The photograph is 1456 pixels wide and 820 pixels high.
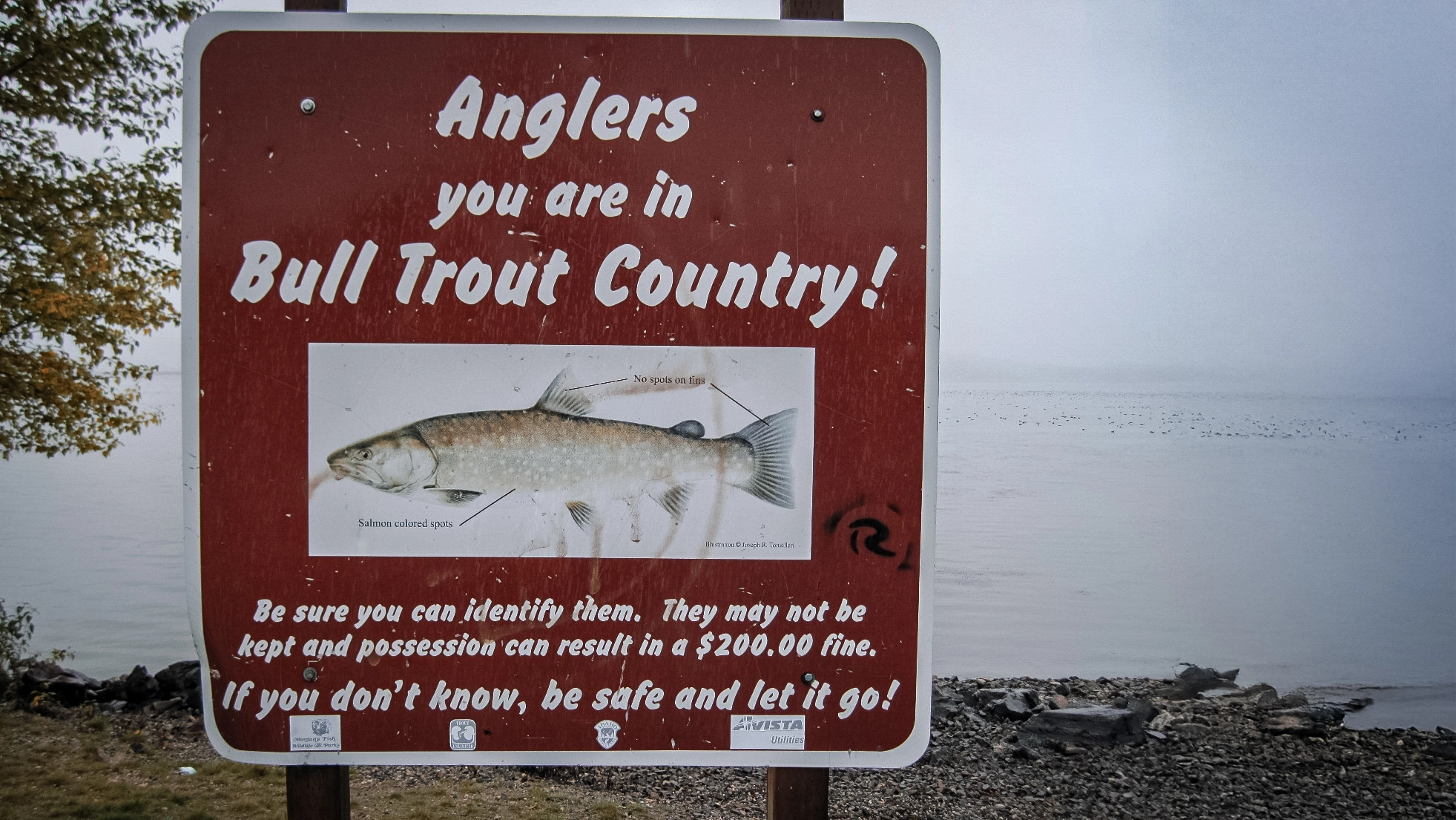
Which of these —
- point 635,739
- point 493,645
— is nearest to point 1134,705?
point 635,739

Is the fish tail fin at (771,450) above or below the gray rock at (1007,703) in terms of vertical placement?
above

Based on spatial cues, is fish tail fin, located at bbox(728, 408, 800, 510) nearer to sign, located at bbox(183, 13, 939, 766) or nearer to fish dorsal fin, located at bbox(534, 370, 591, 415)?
sign, located at bbox(183, 13, 939, 766)

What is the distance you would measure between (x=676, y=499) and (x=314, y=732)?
37.1 inches

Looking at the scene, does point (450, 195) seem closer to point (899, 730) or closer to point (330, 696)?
point (330, 696)

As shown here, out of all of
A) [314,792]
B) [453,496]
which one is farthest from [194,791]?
[453,496]

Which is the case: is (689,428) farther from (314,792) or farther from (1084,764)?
(1084,764)

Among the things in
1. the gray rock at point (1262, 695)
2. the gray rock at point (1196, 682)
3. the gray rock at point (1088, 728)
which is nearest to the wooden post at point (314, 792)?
the gray rock at point (1088, 728)

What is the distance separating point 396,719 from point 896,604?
3.68ft

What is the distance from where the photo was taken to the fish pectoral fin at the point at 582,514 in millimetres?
1658

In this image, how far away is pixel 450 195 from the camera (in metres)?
1.65

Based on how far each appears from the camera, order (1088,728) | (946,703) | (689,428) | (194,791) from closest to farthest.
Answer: (689,428) → (194,791) → (1088,728) → (946,703)

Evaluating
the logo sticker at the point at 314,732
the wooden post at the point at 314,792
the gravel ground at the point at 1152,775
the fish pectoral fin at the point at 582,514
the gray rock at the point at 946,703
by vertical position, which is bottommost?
the gravel ground at the point at 1152,775

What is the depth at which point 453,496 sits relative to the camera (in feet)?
5.43

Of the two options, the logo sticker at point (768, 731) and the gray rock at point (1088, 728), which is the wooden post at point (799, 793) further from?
the gray rock at point (1088, 728)
